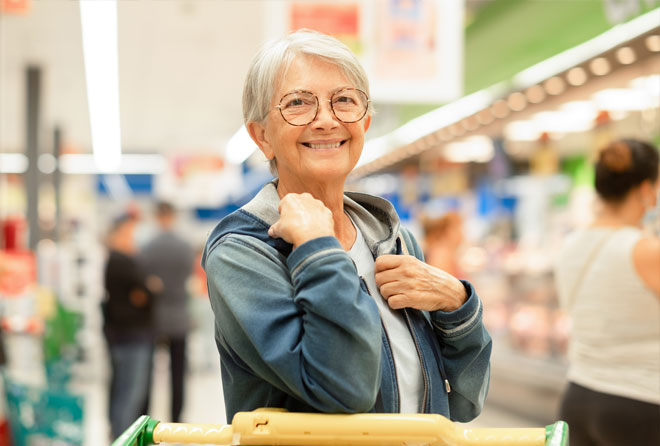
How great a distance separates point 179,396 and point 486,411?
317 cm

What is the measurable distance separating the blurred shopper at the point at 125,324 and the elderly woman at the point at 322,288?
16.3 ft

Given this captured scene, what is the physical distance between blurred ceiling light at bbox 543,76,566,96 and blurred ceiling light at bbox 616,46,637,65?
728 millimetres

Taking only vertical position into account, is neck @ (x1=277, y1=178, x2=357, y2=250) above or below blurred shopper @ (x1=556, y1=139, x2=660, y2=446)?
above

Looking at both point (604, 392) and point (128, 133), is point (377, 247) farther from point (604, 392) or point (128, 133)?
point (128, 133)

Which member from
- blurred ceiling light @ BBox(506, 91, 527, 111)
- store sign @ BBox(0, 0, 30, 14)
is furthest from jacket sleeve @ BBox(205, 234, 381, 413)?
blurred ceiling light @ BBox(506, 91, 527, 111)

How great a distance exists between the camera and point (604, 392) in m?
2.82

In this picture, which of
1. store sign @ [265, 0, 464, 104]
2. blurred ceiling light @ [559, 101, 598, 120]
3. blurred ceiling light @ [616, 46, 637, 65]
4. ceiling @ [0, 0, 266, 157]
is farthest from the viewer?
ceiling @ [0, 0, 266, 157]

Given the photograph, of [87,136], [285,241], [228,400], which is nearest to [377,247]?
[285,241]

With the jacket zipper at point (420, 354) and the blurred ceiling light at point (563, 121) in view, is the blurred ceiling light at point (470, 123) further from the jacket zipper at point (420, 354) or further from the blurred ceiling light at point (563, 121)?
the jacket zipper at point (420, 354)

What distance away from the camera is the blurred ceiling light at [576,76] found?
6.05m

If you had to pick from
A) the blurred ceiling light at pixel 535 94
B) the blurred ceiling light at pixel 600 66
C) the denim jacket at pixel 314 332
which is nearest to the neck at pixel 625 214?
the denim jacket at pixel 314 332

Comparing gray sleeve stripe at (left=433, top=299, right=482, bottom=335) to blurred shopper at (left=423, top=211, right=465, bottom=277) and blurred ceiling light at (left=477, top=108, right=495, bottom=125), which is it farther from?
blurred ceiling light at (left=477, top=108, right=495, bottom=125)

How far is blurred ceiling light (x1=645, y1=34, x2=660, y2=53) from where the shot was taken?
16.6 feet

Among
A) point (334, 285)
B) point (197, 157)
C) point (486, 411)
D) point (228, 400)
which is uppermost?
point (197, 157)
